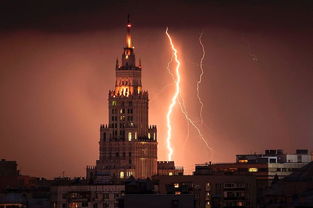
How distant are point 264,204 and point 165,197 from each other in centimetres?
822

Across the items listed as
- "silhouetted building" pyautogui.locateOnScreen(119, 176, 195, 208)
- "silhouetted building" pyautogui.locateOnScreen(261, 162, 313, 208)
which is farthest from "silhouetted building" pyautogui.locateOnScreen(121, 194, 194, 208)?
"silhouetted building" pyautogui.locateOnScreen(261, 162, 313, 208)

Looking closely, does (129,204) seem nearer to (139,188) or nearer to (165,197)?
(165,197)

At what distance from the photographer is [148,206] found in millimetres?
165375

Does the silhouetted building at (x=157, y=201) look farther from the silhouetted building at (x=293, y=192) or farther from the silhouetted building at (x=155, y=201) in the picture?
the silhouetted building at (x=293, y=192)

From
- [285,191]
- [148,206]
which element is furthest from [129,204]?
→ [285,191]

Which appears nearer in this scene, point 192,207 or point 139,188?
point 192,207

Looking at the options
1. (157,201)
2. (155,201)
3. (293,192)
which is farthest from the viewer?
(155,201)

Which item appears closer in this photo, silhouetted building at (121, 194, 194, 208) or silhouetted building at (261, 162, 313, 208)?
silhouetted building at (261, 162, 313, 208)

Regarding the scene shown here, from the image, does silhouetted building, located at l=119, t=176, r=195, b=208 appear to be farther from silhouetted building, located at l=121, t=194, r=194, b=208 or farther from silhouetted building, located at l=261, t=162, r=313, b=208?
silhouetted building, located at l=261, t=162, r=313, b=208

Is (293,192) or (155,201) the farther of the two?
(155,201)

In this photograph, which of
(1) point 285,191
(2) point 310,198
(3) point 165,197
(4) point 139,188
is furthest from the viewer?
(4) point 139,188

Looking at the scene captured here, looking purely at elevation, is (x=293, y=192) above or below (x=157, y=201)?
below

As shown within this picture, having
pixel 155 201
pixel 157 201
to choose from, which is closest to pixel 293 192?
pixel 157 201

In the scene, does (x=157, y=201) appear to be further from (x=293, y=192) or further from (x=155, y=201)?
(x=293, y=192)
